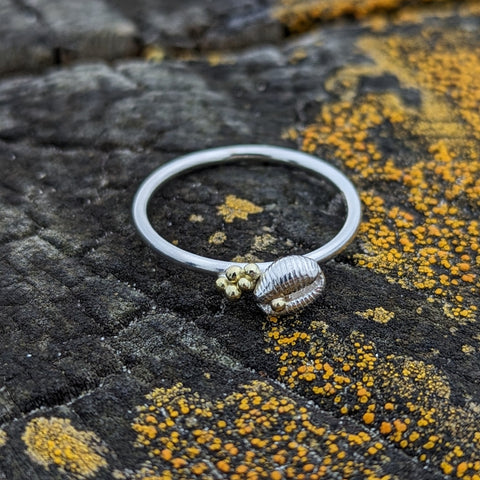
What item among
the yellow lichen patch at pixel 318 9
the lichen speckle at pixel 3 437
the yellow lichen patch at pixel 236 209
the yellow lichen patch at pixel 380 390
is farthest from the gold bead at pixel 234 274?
the yellow lichen patch at pixel 318 9

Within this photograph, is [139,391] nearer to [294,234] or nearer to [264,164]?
[294,234]

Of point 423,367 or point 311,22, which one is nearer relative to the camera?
point 423,367

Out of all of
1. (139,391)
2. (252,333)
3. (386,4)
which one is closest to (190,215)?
(252,333)

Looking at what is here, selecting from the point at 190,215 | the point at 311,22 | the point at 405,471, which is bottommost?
the point at 405,471

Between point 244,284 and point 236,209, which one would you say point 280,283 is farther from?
point 236,209

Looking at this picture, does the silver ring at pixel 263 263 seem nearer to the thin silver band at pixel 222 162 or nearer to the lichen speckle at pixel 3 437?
the thin silver band at pixel 222 162

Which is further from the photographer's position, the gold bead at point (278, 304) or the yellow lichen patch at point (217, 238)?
the yellow lichen patch at point (217, 238)
